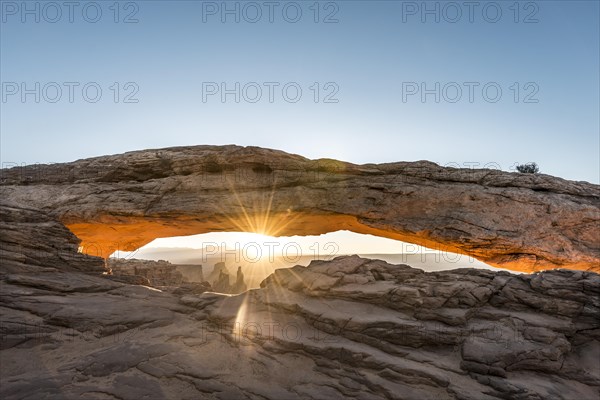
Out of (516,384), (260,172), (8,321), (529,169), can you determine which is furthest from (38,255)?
(529,169)

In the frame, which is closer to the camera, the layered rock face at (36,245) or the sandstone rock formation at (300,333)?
the sandstone rock formation at (300,333)

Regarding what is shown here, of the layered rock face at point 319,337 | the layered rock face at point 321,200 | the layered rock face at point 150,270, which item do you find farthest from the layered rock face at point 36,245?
the layered rock face at point 150,270

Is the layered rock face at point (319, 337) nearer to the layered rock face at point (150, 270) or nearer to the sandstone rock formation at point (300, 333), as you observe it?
the sandstone rock formation at point (300, 333)

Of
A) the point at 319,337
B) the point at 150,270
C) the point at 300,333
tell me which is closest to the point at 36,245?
the point at 300,333

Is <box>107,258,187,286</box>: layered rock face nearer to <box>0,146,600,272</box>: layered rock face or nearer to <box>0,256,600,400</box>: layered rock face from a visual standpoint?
<box>0,146,600,272</box>: layered rock face

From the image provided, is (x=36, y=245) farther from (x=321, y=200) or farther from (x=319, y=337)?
(x=321, y=200)
